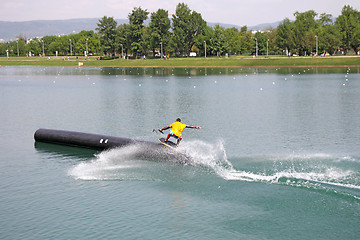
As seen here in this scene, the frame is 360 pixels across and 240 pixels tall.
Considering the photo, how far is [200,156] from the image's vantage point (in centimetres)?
3291

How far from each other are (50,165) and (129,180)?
7919mm

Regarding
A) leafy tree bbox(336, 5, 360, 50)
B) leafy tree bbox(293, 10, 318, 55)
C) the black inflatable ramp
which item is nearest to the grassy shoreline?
leafy tree bbox(293, 10, 318, 55)

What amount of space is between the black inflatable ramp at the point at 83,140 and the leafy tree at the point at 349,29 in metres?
168

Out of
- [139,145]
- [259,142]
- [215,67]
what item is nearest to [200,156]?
[139,145]

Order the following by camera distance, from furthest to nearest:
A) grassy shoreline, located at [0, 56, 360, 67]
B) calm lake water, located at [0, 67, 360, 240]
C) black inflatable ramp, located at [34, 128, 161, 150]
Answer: grassy shoreline, located at [0, 56, 360, 67], black inflatable ramp, located at [34, 128, 161, 150], calm lake water, located at [0, 67, 360, 240]

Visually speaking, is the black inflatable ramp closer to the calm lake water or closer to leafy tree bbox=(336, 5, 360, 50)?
the calm lake water

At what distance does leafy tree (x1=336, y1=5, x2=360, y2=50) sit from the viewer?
18438 cm

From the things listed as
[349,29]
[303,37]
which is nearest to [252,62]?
[303,37]

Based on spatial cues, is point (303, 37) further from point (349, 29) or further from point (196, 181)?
point (196, 181)

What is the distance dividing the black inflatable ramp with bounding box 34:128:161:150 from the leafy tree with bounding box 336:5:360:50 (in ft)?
551

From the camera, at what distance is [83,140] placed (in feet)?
125

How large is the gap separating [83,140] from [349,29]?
172427 mm

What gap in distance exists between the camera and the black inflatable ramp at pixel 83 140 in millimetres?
36031

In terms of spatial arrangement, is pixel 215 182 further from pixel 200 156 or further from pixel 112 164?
pixel 112 164
